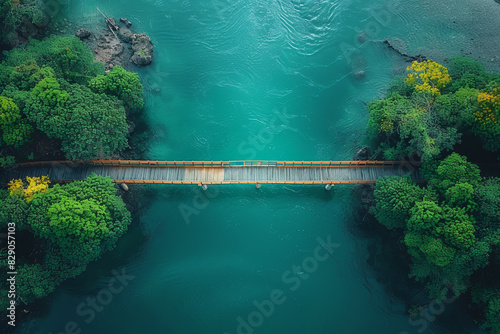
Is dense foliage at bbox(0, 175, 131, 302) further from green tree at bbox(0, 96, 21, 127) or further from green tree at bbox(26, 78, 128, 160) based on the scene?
green tree at bbox(0, 96, 21, 127)

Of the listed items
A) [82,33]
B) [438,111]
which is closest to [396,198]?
[438,111]

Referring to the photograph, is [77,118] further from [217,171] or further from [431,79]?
[431,79]

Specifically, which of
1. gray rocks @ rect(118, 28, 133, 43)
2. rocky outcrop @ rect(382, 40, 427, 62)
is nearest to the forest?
gray rocks @ rect(118, 28, 133, 43)

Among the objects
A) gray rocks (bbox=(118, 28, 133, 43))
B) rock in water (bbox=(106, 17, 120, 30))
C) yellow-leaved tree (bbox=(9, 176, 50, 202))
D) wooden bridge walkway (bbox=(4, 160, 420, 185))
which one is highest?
rock in water (bbox=(106, 17, 120, 30))

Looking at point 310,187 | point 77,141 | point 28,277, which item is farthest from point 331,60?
point 28,277

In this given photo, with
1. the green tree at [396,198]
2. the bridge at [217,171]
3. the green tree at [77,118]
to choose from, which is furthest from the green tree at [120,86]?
the green tree at [396,198]

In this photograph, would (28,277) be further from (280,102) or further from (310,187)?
(280,102)

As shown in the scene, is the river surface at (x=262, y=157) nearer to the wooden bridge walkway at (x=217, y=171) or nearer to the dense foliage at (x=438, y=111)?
the wooden bridge walkway at (x=217, y=171)
